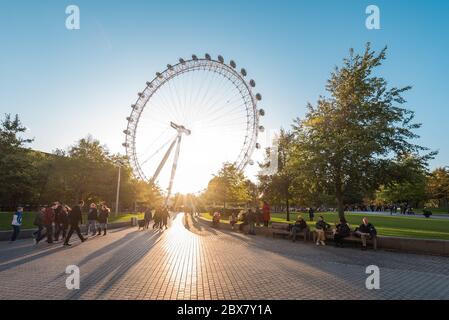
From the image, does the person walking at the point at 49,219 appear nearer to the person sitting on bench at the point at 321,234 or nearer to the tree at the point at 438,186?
the person sitting on bench at the point at 321,234

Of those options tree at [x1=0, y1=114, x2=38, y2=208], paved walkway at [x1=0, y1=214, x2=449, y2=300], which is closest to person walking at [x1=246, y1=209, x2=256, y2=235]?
paved walkway at [x1=0, y1=214, x2=449, y2=300]

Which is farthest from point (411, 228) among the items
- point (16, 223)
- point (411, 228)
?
point (16, 223)

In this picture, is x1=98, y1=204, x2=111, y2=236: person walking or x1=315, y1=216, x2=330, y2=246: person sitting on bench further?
x1=98, y1=204, x2=111, y2=236: person walking

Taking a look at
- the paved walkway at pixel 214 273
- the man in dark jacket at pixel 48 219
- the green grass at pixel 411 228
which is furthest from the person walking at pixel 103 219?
the green grass at pixel 411 228

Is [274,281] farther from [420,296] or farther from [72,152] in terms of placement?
[72,152]

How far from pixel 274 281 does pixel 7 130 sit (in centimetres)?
3310

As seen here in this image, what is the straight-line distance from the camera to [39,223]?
15859mm

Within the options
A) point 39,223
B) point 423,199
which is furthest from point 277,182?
point 423,199

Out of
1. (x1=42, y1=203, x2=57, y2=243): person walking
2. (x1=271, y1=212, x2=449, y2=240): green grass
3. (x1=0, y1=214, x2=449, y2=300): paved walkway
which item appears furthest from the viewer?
(x1=271, y1=212, x2=449, y2=240): green grass

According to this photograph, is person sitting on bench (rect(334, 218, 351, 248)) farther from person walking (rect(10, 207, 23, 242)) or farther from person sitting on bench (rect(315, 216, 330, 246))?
person walking (rect(10, 207, 23, 242))

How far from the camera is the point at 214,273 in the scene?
9367 millimetres

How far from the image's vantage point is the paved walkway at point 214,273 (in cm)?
727

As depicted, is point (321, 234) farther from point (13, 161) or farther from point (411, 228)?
point (13, 161)

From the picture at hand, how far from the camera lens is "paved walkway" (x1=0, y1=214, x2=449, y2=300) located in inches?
286
